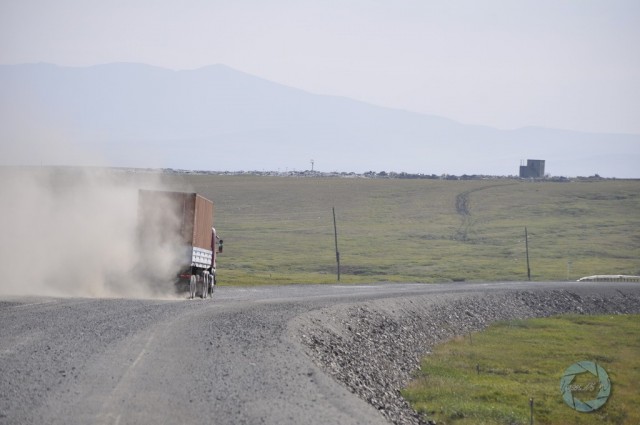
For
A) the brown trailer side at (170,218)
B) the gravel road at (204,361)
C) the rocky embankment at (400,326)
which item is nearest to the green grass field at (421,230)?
the brown trailer side at (170,218)

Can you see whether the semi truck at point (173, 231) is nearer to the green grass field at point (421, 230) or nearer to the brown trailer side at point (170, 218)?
the brown trailer side at point (170, 218)

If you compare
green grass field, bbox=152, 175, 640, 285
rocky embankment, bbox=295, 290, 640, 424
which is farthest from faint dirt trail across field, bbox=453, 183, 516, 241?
rocky embankment, bbox=295, 290, 640, 424

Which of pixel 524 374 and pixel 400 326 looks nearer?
pixel 524 374

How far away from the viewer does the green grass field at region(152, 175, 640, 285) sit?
320 feet

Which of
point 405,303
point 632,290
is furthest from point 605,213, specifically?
point 405,303

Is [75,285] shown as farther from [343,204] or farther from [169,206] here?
[343,204]

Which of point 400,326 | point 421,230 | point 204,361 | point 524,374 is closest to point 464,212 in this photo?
point 421,230

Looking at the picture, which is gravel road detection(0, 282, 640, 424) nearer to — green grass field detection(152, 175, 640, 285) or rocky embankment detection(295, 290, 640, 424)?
rocky embankment detection(295, 290, 640, 424)

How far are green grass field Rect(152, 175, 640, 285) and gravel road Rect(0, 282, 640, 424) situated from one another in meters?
24.0

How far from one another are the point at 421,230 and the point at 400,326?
3662 inches

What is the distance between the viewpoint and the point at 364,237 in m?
127

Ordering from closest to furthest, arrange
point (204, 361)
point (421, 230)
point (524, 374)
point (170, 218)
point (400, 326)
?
A: point (204, 361) < point (524, 374) < point (170, 218) < point (400, 326) < point (421, 230)

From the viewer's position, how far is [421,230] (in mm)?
135000

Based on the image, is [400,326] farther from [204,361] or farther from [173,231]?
[204,361]
